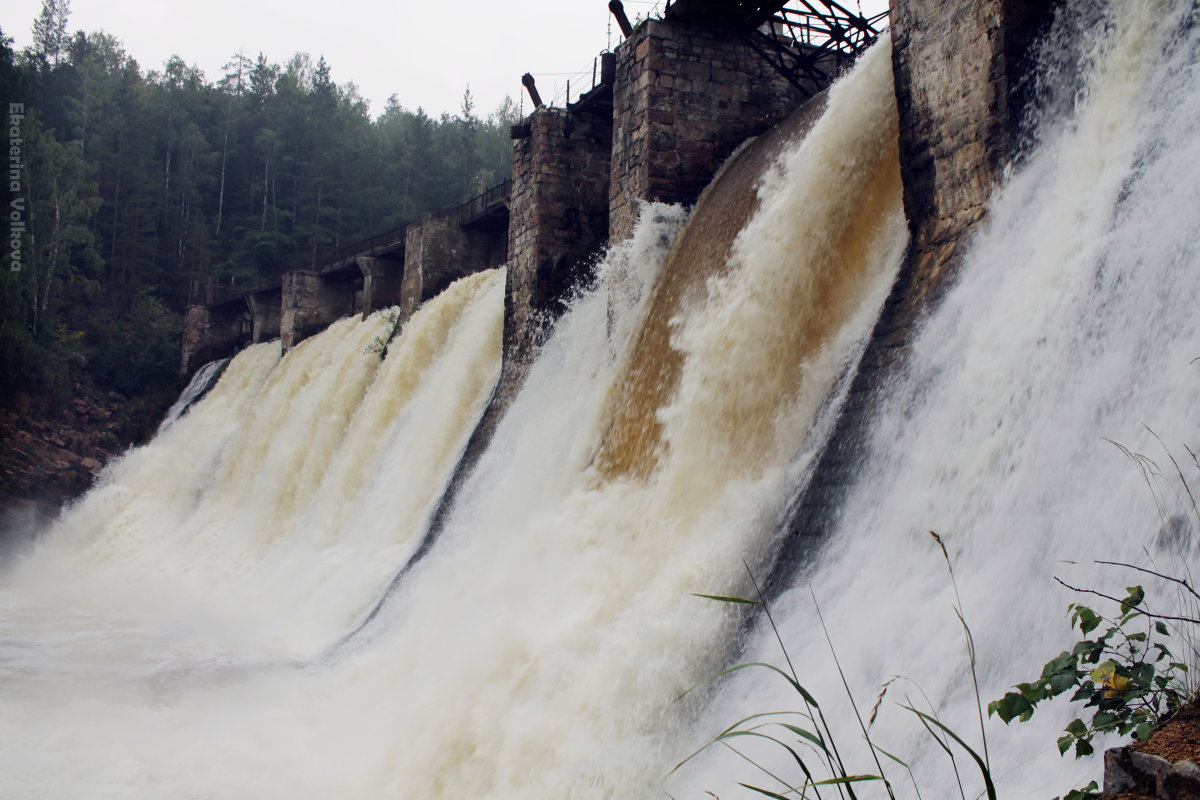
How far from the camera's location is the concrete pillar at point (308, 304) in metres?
22.9

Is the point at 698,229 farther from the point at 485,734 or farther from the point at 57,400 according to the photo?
the point at 57,400

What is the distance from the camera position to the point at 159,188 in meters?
38.9

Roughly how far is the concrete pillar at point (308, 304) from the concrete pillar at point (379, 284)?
256cm

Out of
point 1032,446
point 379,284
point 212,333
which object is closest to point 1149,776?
point 1032,446

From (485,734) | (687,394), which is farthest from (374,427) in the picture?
(485,734)

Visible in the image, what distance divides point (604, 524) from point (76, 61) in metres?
50.0

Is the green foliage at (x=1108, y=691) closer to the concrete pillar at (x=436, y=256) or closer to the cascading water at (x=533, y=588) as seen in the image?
the cascading water at (x=533, y=588)

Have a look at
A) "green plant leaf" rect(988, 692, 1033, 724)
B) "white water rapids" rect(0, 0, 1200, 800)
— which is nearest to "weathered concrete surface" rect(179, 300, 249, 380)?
"white water rapids" rect(0, 0, 1200, 800)

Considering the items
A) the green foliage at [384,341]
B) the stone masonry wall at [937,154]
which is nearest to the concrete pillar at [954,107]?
the stone masonry wall at [937,154]

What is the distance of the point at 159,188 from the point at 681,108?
114 feet

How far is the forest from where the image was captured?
27672 millimetres

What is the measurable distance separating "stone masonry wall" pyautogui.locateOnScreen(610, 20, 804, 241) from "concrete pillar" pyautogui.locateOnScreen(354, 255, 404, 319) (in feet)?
37.4

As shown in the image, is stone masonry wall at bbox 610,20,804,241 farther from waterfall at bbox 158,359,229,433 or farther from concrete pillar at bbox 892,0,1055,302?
waterfall at bbox 158,359,229,433

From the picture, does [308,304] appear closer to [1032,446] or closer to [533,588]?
[533,588]
